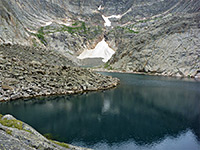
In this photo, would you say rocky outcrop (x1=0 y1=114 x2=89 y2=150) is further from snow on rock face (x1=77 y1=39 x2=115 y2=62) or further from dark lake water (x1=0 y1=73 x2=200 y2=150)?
snow on rock face (x1=77 y1=39 x2=115 y2=62)

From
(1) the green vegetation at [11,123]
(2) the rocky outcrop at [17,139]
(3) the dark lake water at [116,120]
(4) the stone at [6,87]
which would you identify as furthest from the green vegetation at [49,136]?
(4) the stone at [6,87]

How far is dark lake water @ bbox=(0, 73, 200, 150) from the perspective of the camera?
16750 mm

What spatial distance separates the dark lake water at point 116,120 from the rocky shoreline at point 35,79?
103 inches

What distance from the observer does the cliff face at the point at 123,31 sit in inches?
2867

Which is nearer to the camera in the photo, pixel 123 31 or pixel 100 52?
pixel 100 52

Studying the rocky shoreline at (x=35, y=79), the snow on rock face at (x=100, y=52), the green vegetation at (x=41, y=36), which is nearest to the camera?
the rocky shoreline at (x=35, y=79)

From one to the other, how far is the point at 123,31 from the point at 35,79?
12929 centimetres

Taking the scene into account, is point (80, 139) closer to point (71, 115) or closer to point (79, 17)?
point (71, 115)

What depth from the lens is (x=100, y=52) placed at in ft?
467

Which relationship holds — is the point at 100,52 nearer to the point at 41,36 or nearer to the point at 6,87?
the point at 41,36

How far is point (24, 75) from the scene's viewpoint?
33.0 m

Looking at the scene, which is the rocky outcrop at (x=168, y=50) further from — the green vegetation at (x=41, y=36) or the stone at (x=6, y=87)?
the green vegetation at (x=41, y=36)

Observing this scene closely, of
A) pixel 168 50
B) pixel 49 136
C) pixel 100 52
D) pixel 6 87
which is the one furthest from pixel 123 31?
pixel 49 136

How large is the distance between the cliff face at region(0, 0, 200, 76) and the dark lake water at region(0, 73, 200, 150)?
43340 mm
